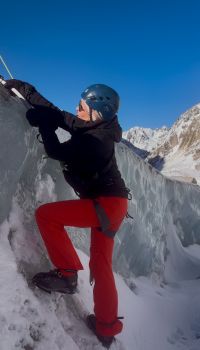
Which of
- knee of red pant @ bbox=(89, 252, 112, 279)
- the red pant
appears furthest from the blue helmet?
knee of red pant @ bbox=(89, 252, 112, 279)

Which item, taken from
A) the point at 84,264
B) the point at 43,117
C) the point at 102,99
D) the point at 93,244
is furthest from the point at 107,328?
the point at 102,99

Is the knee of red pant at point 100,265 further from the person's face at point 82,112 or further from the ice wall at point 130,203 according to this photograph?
the person's face at point 82,112

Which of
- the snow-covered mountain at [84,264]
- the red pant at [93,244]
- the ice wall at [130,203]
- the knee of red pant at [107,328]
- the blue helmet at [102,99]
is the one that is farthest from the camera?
the blue helmet at [102,99]

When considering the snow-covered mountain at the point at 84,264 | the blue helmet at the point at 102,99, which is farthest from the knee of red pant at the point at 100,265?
the blue helmet at the point at 102,99

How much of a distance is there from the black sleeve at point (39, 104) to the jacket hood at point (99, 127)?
3.1 inches

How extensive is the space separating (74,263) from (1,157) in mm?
1345

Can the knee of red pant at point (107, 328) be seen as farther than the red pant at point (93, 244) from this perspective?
Yes

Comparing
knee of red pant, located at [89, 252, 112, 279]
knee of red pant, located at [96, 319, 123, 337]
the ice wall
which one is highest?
the ice wall

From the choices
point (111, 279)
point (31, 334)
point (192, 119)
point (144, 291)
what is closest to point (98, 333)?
point (111, 279)

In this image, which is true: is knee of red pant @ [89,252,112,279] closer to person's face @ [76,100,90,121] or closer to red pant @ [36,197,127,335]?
red pant @ [36,197,127,335]

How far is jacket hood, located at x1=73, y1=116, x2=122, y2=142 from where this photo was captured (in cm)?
423

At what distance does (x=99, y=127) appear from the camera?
13.9 ft

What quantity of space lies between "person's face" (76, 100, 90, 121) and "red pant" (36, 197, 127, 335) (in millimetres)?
987

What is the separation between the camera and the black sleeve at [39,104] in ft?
14.1
